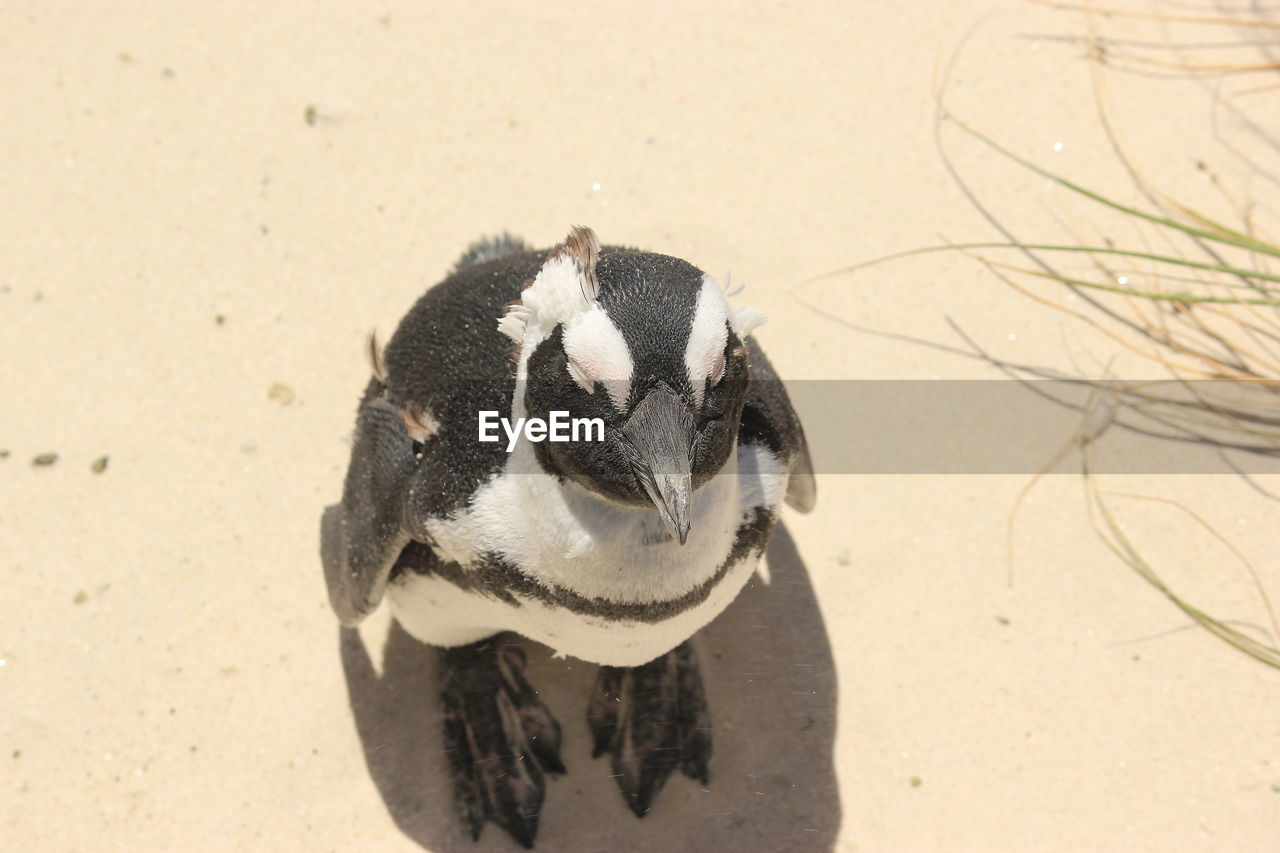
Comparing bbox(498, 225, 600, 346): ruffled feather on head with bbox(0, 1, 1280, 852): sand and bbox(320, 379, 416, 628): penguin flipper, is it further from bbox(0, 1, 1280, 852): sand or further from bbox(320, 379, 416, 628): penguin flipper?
bbox(0, 1, 1280, 852): sand

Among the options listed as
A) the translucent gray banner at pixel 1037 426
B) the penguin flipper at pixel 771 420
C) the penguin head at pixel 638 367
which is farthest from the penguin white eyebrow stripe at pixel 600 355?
the translucent gray banner at pixel 1037 426

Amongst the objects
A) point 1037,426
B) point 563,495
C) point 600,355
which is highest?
point 600,355

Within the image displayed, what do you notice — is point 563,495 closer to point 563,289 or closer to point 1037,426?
point 563,289

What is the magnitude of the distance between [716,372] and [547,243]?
1.75 meters

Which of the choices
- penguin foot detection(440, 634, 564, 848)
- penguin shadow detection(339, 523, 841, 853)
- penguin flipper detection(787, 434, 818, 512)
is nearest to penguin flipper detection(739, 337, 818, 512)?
penguin flipper detection(787, 434, 818, 512)

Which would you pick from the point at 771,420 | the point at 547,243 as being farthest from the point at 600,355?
the point at 547,243

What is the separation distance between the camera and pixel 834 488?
2.79 m

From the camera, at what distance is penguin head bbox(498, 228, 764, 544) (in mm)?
1476

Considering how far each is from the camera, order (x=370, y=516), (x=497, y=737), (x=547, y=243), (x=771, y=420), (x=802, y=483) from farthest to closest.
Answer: (x=547, y=243) → (x=497, y=737) → (x=802, y=483) → (x=370, y=516) → (x=771, y=420)

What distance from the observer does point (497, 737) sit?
2412 mm

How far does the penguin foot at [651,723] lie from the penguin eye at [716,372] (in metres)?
1.08

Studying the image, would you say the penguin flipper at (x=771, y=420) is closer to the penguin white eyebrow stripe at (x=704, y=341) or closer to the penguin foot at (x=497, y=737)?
the penguin white eyebrow stripe at (x=704, y=341)

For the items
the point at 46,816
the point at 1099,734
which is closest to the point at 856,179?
the point at 1099,734

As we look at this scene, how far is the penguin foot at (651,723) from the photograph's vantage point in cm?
240
